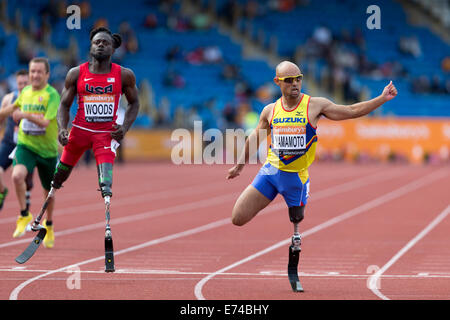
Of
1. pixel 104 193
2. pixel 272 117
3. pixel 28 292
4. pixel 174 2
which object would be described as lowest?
pixel 28 292

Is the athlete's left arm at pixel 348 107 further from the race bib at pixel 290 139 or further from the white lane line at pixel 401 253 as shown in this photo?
the white lane line at pixel 401 253

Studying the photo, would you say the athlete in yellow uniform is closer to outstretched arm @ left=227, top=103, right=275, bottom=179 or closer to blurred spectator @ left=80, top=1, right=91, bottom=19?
outstretched arm @ left=227, top=103, right=275, bottom=179

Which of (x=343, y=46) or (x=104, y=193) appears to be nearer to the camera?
(x=104, y=193)

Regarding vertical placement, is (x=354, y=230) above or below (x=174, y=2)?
below

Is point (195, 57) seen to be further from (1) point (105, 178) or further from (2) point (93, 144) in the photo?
(1) point (105, 178)

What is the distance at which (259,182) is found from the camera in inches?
350

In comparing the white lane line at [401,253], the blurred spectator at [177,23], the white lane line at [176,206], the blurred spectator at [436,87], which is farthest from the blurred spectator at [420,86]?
the white lane line at [401,253]

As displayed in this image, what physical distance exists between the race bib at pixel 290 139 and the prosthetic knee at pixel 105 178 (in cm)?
178

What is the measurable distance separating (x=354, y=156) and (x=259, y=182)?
27.1 meters

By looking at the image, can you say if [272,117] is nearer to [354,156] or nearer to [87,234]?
[87,234]

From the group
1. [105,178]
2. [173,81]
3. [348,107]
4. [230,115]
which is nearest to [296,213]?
[348,107]

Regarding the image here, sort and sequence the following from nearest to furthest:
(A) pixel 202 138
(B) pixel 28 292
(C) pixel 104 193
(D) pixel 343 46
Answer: (B) pixel 28 292, (C) pixel 104 193, (A) pixel 202 138, (D) pixel 343 46

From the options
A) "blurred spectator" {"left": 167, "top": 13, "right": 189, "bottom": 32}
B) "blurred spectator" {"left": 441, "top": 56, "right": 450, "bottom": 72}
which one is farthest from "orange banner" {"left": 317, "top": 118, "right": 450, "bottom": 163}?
"blurred spectator" {"left": 167, "top": 13, "right": 189, "bottom": 32}

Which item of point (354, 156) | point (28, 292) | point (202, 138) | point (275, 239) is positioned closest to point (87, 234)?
point (275, 239)
